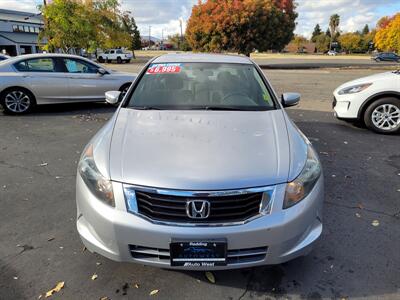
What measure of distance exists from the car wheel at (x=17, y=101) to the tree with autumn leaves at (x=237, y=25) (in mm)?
25797

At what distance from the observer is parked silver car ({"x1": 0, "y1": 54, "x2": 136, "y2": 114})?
28.8 ft

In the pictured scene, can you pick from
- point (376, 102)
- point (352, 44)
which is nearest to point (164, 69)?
point (376, 102)

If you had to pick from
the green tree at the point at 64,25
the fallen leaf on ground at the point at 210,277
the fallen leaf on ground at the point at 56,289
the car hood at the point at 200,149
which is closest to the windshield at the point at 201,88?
the car hood at the point at 200,149

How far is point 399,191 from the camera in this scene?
441cm

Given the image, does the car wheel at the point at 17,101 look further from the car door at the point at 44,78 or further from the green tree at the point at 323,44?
the green tree at the point at 323,44

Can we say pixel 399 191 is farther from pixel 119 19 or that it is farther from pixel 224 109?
pixel 119 19

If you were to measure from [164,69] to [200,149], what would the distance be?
6.04ft

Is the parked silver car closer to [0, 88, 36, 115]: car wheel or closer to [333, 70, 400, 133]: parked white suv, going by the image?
[0, 88, 36, 115]: car wheel

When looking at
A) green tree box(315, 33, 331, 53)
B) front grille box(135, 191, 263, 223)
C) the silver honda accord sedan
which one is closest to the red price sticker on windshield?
the silver honda accord sedan

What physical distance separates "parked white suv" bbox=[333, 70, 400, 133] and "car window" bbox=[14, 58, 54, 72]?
22.5ft

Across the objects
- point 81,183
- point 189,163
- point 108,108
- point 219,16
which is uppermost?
point 219,16

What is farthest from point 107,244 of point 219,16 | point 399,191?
point 219,16

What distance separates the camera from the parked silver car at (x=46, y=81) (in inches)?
345

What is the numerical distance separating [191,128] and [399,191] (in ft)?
9.47
